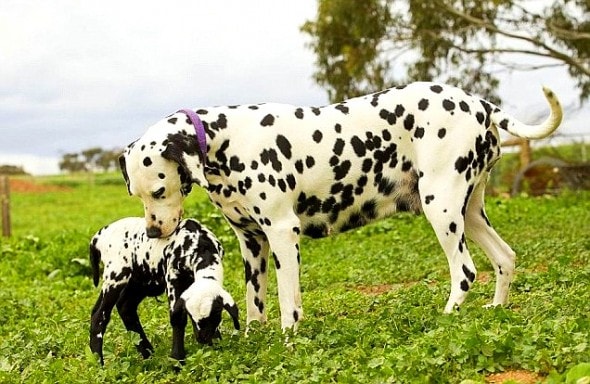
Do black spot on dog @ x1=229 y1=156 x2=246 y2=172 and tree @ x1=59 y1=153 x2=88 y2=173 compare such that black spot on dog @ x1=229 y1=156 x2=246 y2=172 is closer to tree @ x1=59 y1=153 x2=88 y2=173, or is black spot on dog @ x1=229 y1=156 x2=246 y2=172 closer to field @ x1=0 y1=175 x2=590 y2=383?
field @ x1=0 y1=175 x2=590 y2=383

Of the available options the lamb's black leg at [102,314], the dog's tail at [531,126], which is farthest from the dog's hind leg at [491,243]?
the lamb's black leg at [102,314]

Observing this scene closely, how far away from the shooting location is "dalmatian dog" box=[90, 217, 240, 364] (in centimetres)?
660

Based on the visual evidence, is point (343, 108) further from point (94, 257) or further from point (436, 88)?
point (94, 257)

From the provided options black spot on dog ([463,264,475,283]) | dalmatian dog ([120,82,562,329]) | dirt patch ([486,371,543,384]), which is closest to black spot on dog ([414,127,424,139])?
dalmatian dog ([120,82,562,329])

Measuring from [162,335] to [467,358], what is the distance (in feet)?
11.9

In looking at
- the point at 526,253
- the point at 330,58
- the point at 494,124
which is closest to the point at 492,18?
the point at 330,58

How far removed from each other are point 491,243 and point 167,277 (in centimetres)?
282

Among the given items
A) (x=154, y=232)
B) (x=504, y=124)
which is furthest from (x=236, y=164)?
(x=504, y=124)

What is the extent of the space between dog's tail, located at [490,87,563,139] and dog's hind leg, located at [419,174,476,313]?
58 cm

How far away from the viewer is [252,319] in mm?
7762

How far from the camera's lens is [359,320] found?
24.1 ft

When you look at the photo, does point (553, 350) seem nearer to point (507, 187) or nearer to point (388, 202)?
point (388, 202)

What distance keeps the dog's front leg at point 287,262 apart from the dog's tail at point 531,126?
1939mm

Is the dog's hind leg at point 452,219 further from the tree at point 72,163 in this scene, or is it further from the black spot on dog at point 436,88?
the tree at point 72,163
